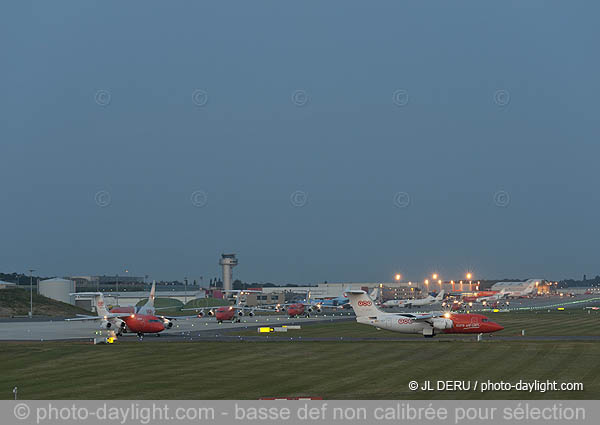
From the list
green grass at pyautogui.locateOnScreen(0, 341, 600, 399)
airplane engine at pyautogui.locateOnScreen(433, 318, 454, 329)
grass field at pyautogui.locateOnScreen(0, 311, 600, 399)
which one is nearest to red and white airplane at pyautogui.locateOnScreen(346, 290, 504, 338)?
airplane engine at pyautogui.locateOnScreen(433, 318, 454, 329)

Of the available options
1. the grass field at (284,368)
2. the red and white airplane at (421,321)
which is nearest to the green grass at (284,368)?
the grass field at (284,368)

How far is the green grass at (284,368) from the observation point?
157 feet

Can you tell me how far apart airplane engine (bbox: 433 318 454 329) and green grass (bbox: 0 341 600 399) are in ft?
23.1

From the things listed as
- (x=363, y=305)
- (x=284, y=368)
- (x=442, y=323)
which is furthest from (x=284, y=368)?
(x=442, y=323)

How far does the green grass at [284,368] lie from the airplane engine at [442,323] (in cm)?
704

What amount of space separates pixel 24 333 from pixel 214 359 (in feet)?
176

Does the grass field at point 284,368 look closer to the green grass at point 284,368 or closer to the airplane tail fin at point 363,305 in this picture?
the green grass at point 284,368

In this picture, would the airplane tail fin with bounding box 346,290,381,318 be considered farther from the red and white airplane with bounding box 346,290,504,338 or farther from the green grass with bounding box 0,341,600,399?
the green grass with bounding box 0,341,600,399

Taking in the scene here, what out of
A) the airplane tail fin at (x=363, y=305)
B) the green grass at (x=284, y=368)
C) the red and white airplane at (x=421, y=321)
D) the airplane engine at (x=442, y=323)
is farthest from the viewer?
the airplane tail fin at (x=363, y=305)

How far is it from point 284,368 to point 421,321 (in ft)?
110

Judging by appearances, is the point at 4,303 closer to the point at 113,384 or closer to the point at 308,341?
the point at 308,341

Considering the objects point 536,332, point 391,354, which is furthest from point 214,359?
point 536,332

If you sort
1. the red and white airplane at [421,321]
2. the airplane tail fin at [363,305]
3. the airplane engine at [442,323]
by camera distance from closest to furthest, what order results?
the airplane engine at [442,323], the red and white airplane at [421,321], the airplane tail fin at [363,305]

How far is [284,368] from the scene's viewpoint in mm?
60562
